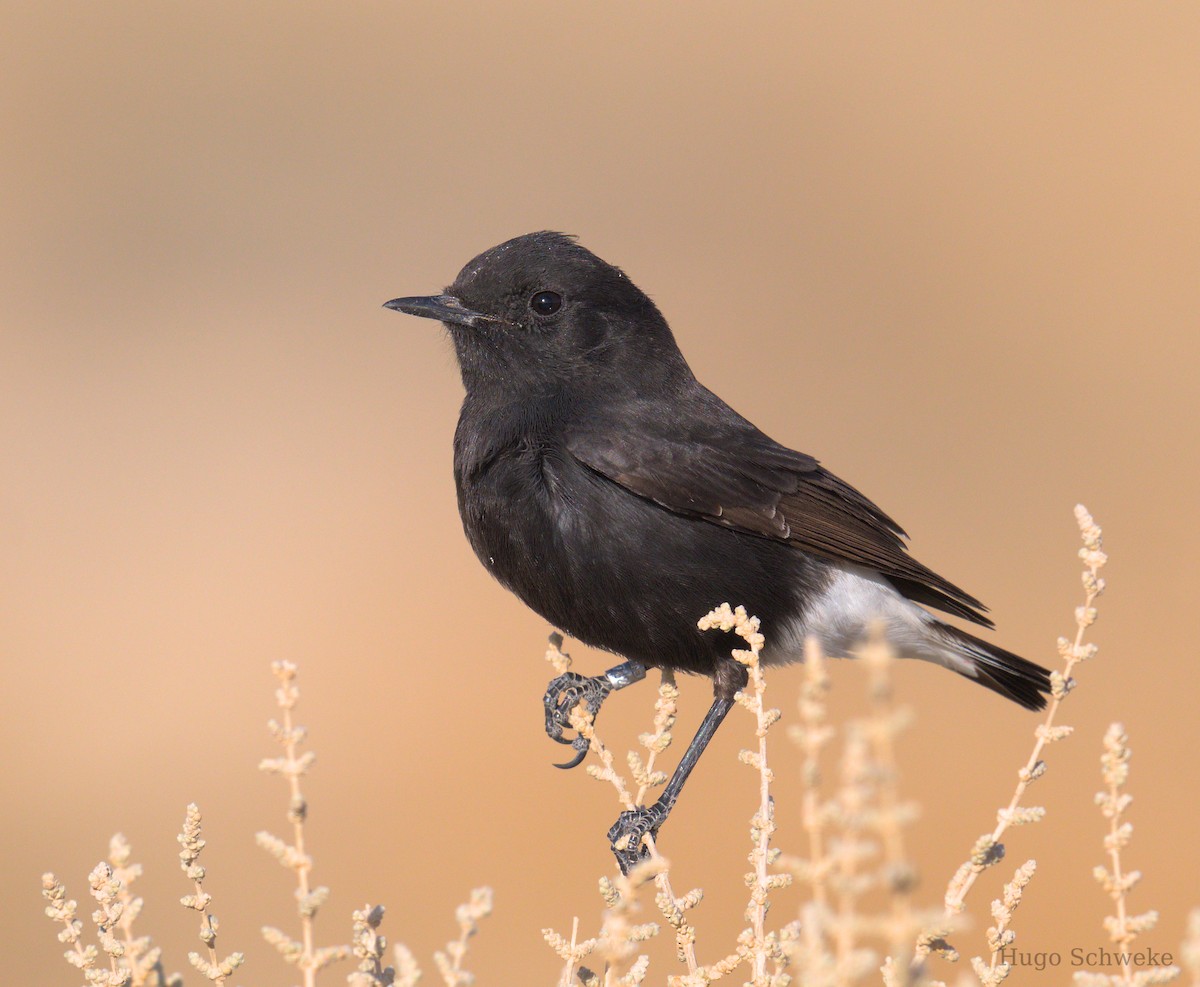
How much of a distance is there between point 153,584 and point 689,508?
8.76 metres

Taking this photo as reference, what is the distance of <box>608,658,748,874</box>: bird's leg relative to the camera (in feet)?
14.6

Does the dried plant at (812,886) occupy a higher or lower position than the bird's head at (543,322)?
lower

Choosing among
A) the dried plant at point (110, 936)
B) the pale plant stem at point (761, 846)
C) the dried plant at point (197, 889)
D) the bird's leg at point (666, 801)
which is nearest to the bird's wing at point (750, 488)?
the bird's leg at point (666, 801)

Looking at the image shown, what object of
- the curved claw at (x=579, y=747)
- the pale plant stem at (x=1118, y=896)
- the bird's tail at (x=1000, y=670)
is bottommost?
the pale plant stem at (x=1118, y=896)

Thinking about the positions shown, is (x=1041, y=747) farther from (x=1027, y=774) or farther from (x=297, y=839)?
(x=297, y=839)

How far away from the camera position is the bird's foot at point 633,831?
4414 millimetres

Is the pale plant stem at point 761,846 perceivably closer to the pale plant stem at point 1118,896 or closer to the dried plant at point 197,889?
the pale plant stem at point 1118,896

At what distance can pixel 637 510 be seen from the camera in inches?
189

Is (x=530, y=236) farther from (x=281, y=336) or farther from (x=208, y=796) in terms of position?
(x=281, y=336)

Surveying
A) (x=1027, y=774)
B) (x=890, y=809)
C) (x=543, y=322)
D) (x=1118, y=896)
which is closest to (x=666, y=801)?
(x=543, y=322)

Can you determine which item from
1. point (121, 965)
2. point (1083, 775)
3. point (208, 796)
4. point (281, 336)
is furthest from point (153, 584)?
point (121, 965)

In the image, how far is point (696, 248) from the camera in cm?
1786

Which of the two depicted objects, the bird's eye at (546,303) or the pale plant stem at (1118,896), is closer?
the pale plant stem at (1118,896)

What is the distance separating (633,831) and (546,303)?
6.64 feet
